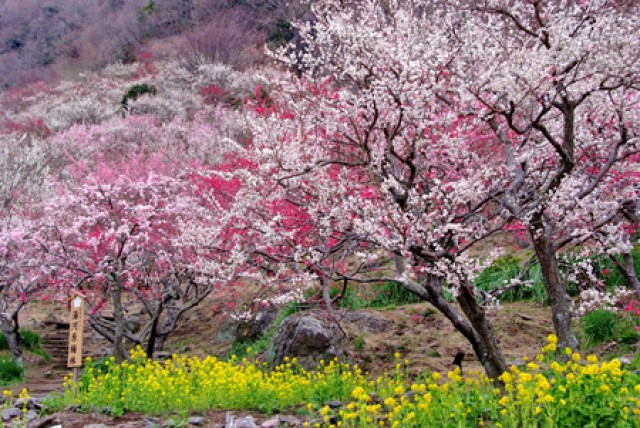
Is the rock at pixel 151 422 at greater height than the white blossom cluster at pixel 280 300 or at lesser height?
lesser

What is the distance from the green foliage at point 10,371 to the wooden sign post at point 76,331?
3.74 m

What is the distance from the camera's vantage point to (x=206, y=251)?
8.50 metres

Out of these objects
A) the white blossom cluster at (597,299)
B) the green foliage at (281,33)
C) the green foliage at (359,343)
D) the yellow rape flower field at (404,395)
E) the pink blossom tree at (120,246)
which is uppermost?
the green foliage at (281,33)

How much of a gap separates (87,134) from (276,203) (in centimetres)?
1869

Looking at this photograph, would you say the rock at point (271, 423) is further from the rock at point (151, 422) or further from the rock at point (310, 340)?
the rock at point (310, 340)

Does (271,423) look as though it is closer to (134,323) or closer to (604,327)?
(604,327)

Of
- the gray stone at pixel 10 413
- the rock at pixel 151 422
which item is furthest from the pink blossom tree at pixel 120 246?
the rock at pixel 151 422

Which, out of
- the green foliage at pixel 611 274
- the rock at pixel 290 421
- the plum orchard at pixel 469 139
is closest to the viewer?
the plum orchard at pixel 469 139

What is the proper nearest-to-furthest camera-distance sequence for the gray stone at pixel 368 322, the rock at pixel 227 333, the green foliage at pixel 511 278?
the gray stone at pixel 368 322 < the green foliage at pixel 511 278 < the rock at pixel 227 333

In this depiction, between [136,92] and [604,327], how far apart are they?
2698 centimetres

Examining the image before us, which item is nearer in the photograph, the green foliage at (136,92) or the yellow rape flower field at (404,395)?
the yellow rape flower field at (404,395)

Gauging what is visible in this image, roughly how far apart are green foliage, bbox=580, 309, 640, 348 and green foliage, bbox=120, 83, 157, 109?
26057 millimetres

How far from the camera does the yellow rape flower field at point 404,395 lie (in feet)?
11.0

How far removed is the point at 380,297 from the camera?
934 centimetres
